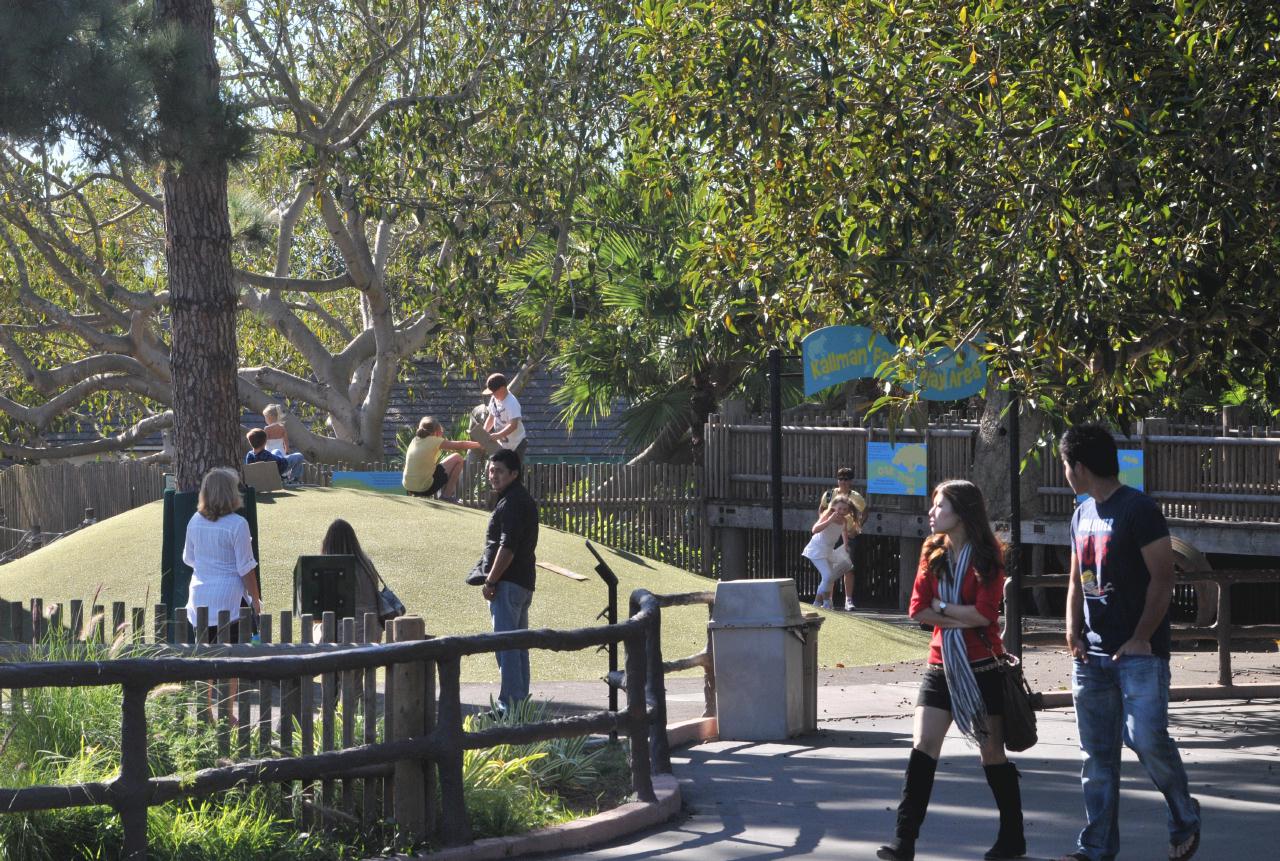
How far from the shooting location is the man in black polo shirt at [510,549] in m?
9.98

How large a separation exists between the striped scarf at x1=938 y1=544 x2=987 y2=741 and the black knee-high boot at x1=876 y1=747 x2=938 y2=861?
→ 8.8 inches

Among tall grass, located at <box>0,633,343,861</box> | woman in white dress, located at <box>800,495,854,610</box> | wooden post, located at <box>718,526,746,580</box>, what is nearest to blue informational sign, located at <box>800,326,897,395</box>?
tall grass, located at <box>0,633,343,861</box>

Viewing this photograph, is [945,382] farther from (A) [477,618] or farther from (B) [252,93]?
(B) [252,93]

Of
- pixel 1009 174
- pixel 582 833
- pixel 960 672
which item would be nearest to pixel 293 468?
pixel 1009 174

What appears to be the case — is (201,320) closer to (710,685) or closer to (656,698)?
(710,685)

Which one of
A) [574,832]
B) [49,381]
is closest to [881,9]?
[574,832]

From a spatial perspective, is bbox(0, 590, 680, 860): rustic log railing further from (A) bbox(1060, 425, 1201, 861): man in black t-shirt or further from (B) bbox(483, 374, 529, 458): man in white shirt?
(B) bbox(483, 374, 529, 458): man in white shirt

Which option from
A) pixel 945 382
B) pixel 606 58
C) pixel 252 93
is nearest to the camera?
pixel 945 382

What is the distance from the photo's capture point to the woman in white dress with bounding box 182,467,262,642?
31.0ft

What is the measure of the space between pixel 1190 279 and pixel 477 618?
311 inches

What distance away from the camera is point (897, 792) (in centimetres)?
846

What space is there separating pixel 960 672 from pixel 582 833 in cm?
185

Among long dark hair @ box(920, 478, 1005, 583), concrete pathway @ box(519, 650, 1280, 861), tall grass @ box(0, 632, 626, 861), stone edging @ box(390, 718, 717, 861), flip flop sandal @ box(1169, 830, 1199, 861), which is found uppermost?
long dark hair @ box(920, 478, 1005, 583)

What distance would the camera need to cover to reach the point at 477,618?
15.3 meters
